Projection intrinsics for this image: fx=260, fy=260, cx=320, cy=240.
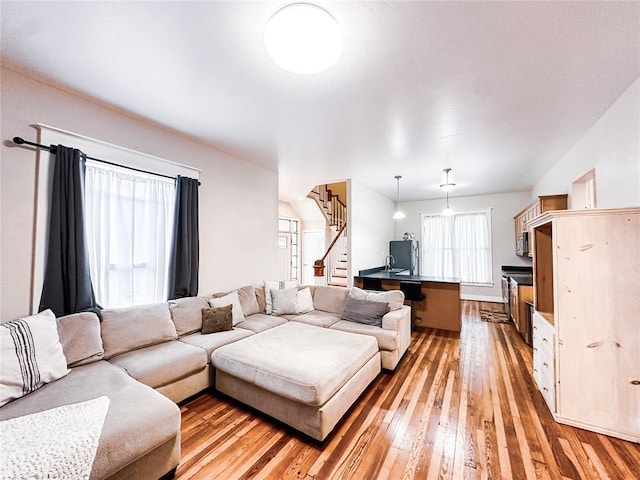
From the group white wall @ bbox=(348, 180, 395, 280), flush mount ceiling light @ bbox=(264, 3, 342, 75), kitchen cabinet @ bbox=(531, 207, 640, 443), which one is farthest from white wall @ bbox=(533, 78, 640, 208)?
white wall @ bbox=(348, 180, 395, 280)

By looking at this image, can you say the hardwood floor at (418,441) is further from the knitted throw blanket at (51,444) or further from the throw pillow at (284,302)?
the throw pillow at (284,302)

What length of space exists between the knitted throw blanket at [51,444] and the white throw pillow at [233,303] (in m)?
1.76

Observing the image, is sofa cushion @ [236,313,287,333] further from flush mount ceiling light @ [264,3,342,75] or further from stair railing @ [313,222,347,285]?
stair railing @ [313,222,347,285]

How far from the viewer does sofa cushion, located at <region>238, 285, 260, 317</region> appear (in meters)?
3.59

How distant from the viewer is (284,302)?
12.2 feet

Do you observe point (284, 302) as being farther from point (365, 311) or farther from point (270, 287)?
point (365, 311)

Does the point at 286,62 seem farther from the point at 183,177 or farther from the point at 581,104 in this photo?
the point at 581,104

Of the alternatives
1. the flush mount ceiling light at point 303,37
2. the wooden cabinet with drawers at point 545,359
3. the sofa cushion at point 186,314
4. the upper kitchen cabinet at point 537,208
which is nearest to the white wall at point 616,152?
the upper kitchen cabinet at point 537,208

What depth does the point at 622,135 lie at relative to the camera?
227 cm

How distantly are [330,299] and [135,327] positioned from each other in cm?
238

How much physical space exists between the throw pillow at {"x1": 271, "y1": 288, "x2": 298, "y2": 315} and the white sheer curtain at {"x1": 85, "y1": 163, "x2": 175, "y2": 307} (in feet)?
4.58

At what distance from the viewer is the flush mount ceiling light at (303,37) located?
1396 millimetres

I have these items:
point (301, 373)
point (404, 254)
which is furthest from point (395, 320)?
point (404, 254)

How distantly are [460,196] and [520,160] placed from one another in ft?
9.75
